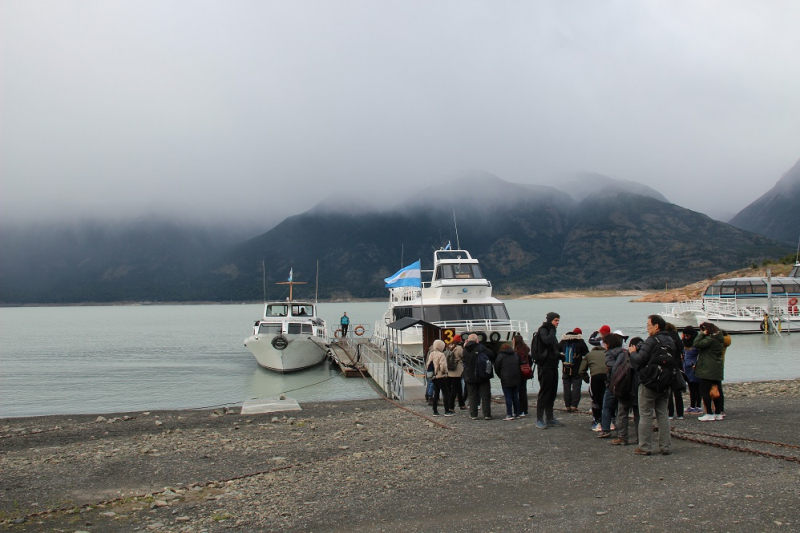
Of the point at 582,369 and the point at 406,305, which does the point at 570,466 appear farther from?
the point at 406,305

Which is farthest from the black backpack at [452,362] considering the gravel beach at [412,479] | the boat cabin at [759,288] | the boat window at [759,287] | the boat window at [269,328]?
the boat window at [759,287]

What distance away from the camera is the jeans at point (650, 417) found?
27.3 ft

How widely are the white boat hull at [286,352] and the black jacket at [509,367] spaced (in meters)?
20.6

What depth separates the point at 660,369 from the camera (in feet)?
26.5

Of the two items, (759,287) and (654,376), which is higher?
(759,287)

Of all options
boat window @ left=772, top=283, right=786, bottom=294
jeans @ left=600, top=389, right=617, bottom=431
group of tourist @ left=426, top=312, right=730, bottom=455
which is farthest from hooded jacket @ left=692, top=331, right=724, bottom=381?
boat window @ left=772, top=283, right=786, bottom=294

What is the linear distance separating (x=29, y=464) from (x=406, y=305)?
21.1 m

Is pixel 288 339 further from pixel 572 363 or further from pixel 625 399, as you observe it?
pixel 625 399

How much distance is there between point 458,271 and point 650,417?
21125 millimetres

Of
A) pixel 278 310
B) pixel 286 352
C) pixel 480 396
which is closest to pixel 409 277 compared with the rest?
pixel 286 352

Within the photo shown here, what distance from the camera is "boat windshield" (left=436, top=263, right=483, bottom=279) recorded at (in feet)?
96.0

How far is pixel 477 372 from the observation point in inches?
481

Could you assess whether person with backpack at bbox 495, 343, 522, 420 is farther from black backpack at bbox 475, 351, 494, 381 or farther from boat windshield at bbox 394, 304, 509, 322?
boat windshield at bbox 394, 304, 509, 322

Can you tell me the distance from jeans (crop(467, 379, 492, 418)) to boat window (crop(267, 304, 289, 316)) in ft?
75.5
